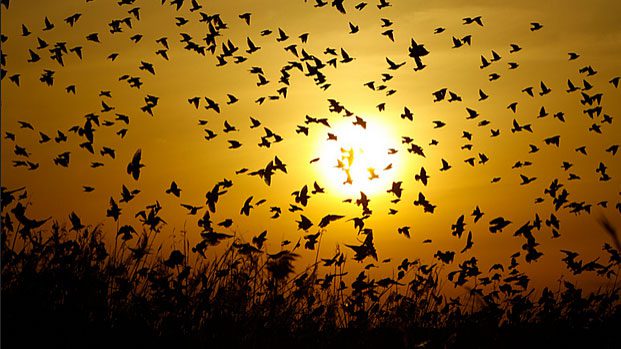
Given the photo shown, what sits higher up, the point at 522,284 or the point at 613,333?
the point at 522,284

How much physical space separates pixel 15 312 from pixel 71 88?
10260 millimetres

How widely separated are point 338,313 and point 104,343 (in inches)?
138

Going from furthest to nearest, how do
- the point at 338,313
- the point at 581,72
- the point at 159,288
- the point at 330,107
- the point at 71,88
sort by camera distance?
1. the point at 581,72
2. the point at 71,88
3. the point at 330,107
4. the point at 338,313
5. the point at 159,288

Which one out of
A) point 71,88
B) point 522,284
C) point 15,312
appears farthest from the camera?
point 71,88

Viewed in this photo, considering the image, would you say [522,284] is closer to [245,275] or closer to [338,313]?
[338,313]

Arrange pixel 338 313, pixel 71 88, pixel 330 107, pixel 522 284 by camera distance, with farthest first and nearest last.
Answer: pixel 71 88 → pixel 330 107 → pixel 522 284 → pixel 338 313

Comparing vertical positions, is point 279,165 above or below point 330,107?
below

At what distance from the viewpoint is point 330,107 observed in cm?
1748

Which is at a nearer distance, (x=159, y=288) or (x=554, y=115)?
(x=159, y=288)

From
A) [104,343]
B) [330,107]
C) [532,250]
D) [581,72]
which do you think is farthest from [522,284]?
[581,72]

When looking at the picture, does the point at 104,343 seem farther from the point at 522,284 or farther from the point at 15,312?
the point at 522,284

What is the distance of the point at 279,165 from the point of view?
15.3m

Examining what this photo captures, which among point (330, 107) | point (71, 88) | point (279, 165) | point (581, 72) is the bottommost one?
point (279, 165)

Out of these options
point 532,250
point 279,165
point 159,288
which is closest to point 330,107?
point 279,165
